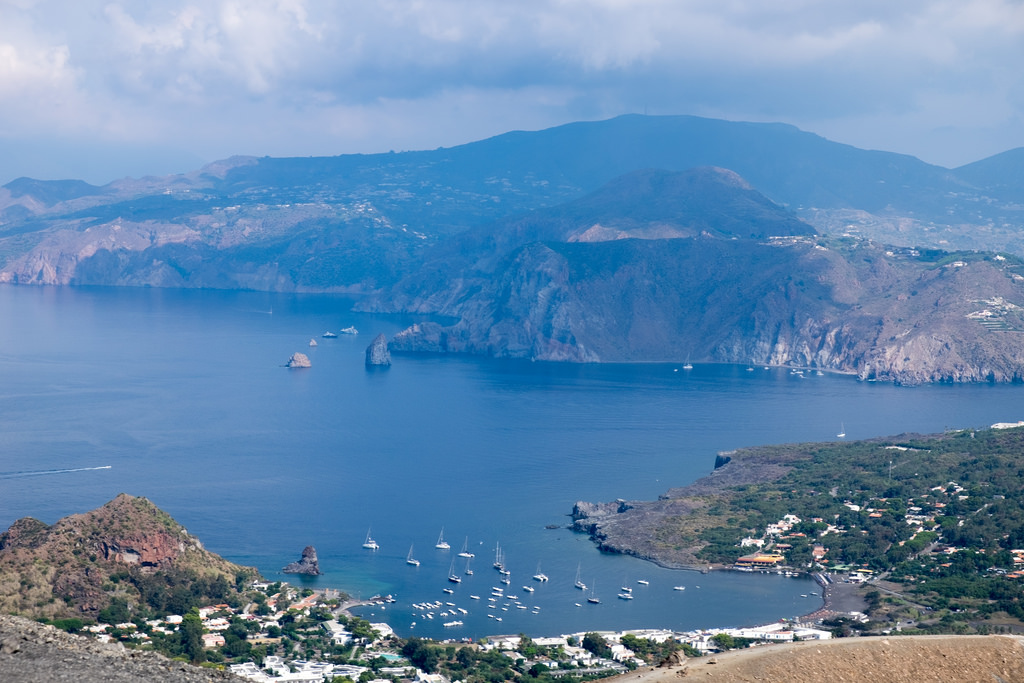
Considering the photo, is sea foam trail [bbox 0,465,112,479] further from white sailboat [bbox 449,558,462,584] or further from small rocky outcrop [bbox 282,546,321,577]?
white sailboat [bbox 449,558,462,584]

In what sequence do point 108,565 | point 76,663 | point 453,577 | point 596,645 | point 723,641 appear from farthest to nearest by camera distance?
point 453,577 < point 108,565 < point 723,641 < point 596,645 < point 76,663

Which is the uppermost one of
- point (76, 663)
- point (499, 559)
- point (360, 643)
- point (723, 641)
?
point (76, 663)

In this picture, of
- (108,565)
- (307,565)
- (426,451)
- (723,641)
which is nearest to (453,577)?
(307,565)

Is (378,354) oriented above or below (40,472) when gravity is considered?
above

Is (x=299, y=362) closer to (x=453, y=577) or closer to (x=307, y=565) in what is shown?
(x=307, y=565)

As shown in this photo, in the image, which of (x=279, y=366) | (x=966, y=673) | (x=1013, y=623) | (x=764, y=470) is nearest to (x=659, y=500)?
(x=764, y=470)

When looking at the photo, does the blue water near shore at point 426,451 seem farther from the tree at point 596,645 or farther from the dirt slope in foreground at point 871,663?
the dirt slope in foreground at point 871,663

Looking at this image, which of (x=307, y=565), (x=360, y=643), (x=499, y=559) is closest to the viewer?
(x=360, y=643)
